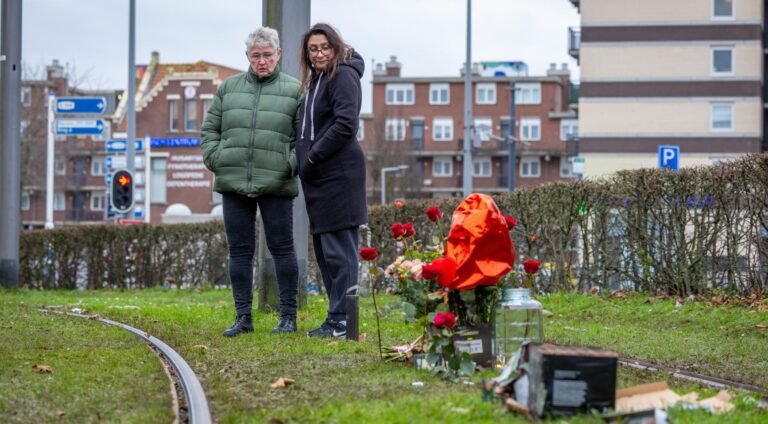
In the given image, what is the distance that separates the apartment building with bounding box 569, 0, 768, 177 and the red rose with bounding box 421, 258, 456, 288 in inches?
2276

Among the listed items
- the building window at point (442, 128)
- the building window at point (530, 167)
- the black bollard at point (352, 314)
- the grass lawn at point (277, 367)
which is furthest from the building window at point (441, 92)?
the black bollard at point (352, 314)

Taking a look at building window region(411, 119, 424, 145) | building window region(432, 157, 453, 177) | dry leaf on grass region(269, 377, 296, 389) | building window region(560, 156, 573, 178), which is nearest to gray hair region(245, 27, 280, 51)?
dry leaf on grass region(269, 377, 296, 389)

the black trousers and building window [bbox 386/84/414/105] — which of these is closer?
the black trousers

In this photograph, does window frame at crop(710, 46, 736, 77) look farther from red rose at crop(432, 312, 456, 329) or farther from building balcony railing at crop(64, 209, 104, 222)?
red rose at crop(432, 312, 456, 329)

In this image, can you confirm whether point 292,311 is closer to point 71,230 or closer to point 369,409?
point 369,409

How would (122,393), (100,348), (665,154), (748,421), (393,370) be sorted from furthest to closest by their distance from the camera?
(665,154) → (100,348) → (393,370) → (122,393) → (748,421)

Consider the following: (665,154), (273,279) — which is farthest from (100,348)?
(665,154)

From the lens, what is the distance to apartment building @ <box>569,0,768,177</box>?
205ft

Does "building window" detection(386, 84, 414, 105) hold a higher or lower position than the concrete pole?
higher

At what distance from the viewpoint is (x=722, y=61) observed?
62969 mm

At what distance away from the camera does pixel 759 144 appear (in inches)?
2464

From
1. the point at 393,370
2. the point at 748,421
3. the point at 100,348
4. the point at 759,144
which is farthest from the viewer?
the point at 759,144

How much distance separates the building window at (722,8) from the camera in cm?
6291

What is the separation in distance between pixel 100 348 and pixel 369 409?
3.30m
